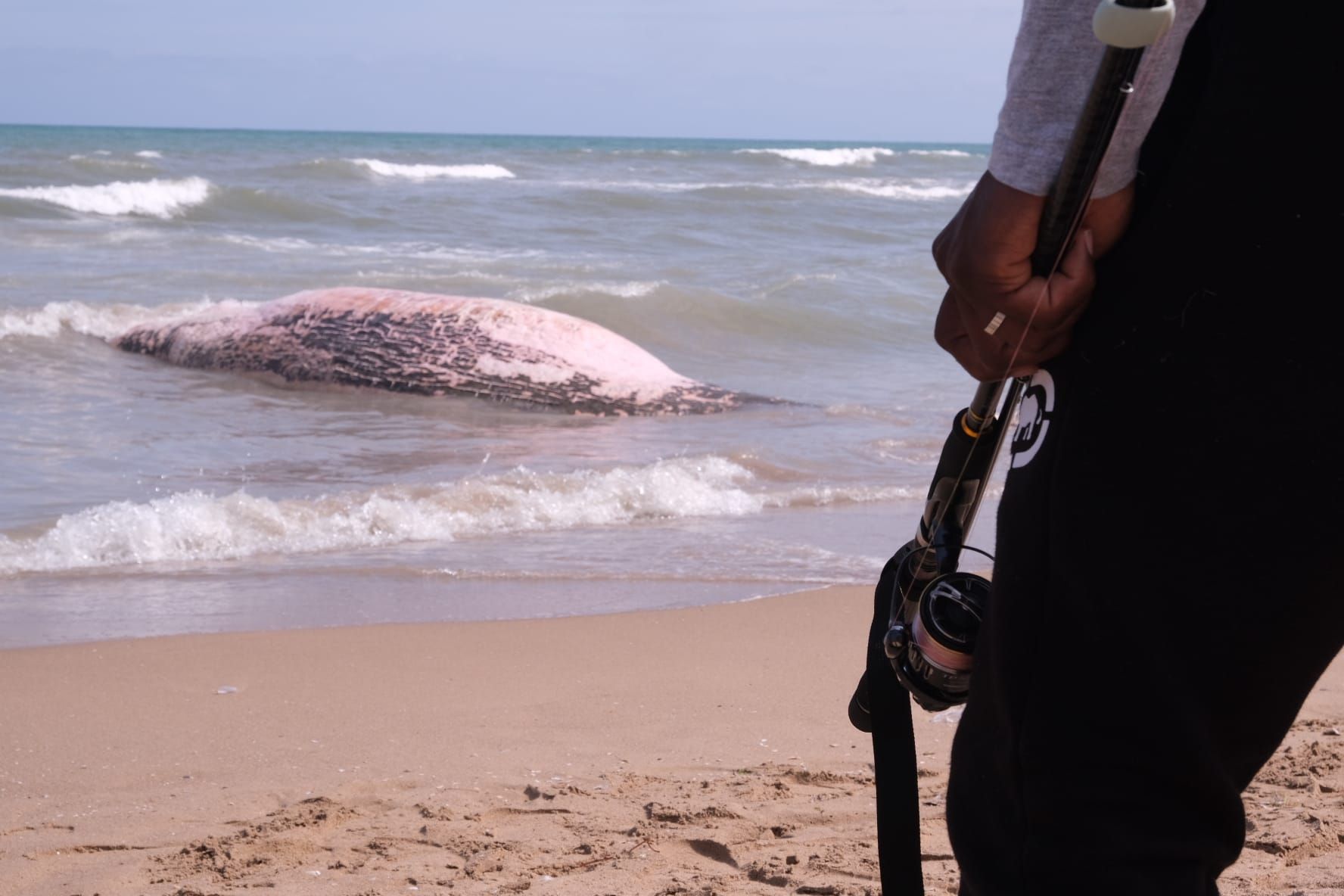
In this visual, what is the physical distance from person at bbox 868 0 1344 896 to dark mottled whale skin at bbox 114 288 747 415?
6854 millimetres

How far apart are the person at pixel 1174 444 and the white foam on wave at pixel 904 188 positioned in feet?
98.8

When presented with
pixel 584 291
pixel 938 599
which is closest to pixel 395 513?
pixel 938 599

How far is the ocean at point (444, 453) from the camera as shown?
4.55 metres

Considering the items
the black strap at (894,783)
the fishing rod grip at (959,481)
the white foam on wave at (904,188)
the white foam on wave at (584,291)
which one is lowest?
the white foam on wave at (584,291)

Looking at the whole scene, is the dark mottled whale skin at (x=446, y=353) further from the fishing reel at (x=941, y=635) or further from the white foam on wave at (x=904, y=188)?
the white foam on wave at (x=904, y=188)

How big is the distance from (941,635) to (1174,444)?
0.35 m

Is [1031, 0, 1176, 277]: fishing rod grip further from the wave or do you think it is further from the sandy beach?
the wave

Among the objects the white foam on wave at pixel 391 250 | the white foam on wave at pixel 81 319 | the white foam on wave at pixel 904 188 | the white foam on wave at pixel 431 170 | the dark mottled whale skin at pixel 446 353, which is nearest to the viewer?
the dark mottled whale skin at pixel 446 353

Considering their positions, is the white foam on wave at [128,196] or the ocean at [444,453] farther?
the white foam on wave at [128,196]

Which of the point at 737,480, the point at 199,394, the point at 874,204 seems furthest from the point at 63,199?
the point at 737,480

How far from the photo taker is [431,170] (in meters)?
35.6

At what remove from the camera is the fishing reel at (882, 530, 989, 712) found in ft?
4.48

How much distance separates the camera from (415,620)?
13.4ft

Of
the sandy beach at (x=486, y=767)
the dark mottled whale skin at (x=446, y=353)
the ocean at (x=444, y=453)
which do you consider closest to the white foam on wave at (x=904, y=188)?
the ocean at (x=444, y=453)
